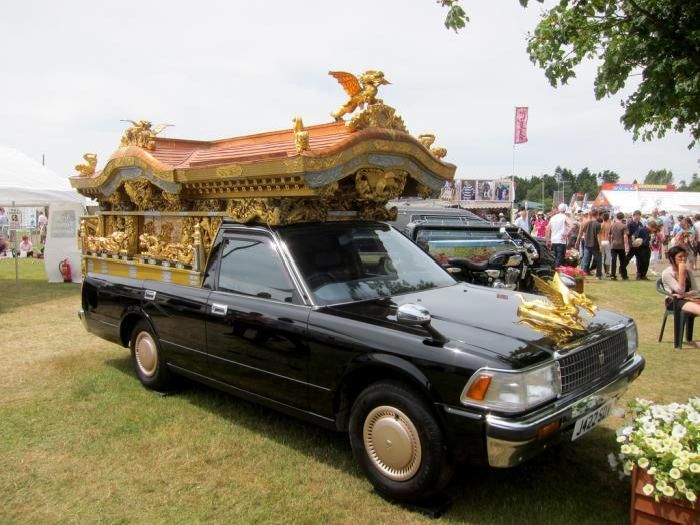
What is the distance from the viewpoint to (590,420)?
10.2ft

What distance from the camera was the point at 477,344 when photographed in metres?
2.89

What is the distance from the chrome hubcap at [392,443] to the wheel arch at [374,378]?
0.18 m

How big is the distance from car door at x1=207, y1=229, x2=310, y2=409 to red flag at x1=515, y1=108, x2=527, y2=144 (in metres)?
26.7

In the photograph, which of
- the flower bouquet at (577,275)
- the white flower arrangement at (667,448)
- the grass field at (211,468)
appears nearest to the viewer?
the white flower arrangement at (667,448)

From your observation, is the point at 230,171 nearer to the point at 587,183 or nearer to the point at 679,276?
the point at 679,276

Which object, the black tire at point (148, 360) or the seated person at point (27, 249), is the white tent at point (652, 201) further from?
the black tire at point (148, 360)

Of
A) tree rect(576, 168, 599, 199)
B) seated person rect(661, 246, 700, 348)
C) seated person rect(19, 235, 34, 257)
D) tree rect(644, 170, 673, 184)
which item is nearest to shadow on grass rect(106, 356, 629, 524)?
seated person rect(661, 246, 700, 348)

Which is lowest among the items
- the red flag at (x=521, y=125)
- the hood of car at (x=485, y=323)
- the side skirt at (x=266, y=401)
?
the side skirt at (x=266, y=401)

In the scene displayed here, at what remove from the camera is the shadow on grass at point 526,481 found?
10.00 feet

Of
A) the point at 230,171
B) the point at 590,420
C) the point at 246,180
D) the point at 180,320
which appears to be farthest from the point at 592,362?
the point at 180,320

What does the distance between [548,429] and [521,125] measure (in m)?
28.3

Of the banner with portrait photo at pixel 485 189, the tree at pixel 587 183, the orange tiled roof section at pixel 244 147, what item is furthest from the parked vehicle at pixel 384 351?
the tree at pixel 587 183

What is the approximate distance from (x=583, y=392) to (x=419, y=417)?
0.96 meters

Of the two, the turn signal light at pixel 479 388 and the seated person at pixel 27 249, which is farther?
the seated person at pixel 27 249
